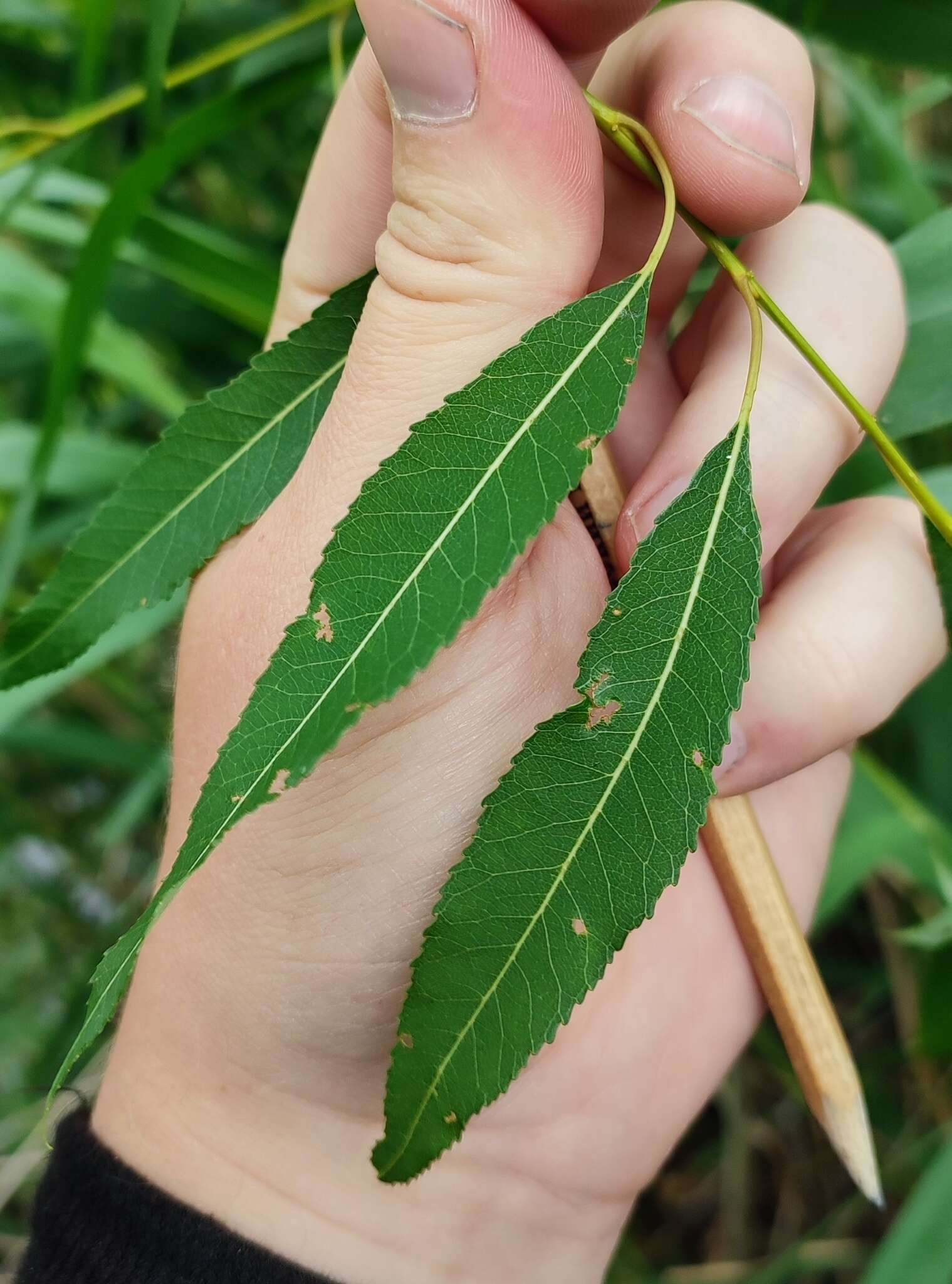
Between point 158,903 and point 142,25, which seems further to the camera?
point 142,25

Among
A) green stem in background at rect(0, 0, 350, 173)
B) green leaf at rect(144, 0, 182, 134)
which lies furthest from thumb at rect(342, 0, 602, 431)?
green stem in background at rect(0, 0, 350, 173)

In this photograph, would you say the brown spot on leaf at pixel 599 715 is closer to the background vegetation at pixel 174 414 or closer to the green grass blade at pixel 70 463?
the background vegetation at pixel 174 414

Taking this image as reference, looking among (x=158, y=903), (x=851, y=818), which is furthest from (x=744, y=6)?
(x=851, y=818)

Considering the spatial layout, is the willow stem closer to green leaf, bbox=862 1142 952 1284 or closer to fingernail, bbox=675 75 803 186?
fingernail, bbox=675 75 803 186

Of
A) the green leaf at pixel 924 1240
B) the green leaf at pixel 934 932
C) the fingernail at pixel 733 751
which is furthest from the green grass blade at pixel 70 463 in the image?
the green leaf at pixel 924 1240

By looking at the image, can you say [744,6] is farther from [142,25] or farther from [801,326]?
[142,25]

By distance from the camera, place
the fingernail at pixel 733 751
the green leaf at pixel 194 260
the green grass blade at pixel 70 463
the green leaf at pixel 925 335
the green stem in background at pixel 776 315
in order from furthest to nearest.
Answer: the green grass blade at pixel 70 463
the green leaf at pixel 194 260
the green leaf at pixel 925 335
the fingernail at pixel 733 751
the green stem in background at pixel 776 315
